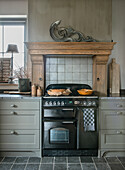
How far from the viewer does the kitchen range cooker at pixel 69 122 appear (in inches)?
90.7

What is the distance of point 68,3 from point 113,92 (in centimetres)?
173

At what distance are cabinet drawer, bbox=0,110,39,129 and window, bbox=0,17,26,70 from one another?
1.20 meters

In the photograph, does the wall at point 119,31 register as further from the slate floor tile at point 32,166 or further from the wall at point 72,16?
the slate floor tile at point 32,166

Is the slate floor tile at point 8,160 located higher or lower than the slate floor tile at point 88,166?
lower

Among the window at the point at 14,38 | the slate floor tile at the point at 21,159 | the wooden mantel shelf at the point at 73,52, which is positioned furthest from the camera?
the window at the point at 14,38

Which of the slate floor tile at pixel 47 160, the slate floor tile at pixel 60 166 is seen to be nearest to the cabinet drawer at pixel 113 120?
the slate floor tile at pixel 60 166

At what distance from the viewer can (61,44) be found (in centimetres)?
258

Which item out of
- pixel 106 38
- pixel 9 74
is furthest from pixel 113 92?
pixel 9 74

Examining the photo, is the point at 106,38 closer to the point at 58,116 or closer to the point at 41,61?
the point at 41,61

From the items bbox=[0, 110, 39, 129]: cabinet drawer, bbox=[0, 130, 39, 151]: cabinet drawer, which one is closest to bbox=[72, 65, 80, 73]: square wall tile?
bbox=[0, 110, 39, 129]: cabinet drawer

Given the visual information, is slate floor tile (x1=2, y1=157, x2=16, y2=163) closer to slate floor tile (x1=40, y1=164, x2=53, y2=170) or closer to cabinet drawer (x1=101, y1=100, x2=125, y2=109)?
slate floor tile (x1=40, y1=164, x2=53, y2=170)

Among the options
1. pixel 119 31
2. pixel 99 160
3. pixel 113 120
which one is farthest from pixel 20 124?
pixel 119 31

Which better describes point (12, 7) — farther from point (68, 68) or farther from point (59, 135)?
point (59, 135)

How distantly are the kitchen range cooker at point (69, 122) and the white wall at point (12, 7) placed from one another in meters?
1.91
